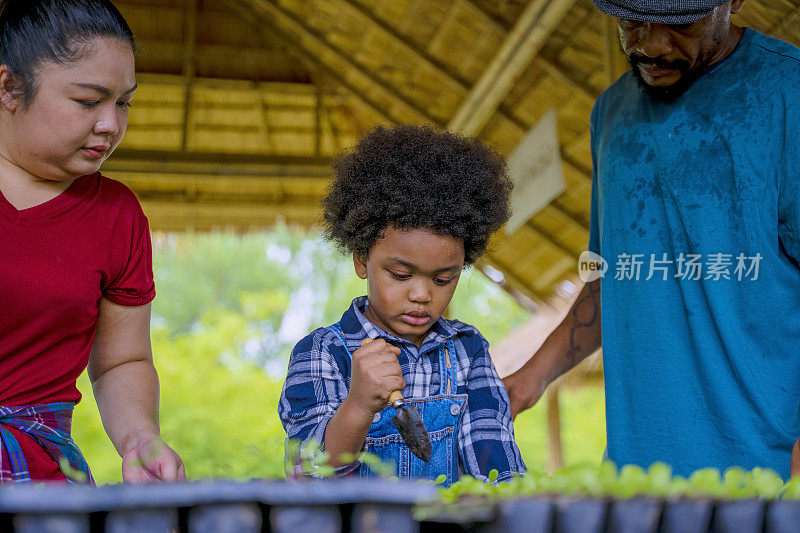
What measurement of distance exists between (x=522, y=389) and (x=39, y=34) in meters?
1.25

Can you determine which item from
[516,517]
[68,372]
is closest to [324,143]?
[68,372]

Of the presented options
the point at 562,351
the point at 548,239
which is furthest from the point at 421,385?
the point at 548,239

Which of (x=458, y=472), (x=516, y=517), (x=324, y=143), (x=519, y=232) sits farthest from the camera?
(x=324, y=143)

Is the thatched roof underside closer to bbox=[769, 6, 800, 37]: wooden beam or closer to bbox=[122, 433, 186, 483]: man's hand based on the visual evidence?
bbox=[769, 6, 800, 37]: wooden beam

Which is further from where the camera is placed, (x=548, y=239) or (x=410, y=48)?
(x=548, y=239)

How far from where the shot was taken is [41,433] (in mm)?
1341

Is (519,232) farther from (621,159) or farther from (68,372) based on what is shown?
(68,372)

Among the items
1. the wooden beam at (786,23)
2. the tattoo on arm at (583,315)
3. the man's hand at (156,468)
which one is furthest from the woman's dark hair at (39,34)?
the wooden beam at (786,23)

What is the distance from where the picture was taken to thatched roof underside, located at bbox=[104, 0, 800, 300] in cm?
440

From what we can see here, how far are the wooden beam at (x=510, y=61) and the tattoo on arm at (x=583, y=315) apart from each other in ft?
5.31

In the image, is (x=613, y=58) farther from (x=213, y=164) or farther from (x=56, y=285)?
(x=213, y=164)

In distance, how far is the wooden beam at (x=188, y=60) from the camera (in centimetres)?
530

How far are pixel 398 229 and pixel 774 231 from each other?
77 cm

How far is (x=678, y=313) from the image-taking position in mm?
1836
